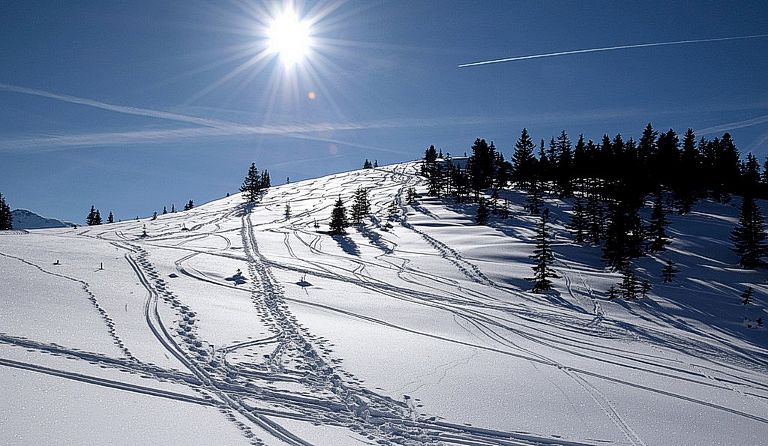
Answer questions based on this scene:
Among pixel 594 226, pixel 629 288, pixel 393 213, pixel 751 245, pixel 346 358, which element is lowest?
pixel 629 288

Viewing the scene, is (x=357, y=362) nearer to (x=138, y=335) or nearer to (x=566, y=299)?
(x=138, y=335)

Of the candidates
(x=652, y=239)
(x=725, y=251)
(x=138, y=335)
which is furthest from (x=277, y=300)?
(x=725, y=251)

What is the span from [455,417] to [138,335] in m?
8.18

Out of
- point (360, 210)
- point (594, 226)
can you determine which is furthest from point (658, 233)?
point (360, 210)

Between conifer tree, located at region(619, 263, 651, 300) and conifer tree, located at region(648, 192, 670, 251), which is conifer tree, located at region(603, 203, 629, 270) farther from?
conifer tree, located at region(619, 263, 651, 300)

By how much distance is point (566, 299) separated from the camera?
24.8 metres

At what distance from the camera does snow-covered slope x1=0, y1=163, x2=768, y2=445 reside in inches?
261

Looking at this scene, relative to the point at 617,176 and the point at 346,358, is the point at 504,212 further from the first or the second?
the point at 346,358

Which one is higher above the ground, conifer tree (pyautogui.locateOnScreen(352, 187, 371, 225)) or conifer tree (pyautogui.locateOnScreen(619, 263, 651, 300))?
conifer tree (pyautogui.locateOnScreen(352, 187, 371, 225))

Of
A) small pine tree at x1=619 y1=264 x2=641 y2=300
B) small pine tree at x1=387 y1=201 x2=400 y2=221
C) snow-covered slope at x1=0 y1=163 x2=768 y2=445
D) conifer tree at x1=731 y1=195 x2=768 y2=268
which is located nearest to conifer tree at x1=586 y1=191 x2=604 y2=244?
conifer tree at x1=731 y1=195 x2=768 y2=268

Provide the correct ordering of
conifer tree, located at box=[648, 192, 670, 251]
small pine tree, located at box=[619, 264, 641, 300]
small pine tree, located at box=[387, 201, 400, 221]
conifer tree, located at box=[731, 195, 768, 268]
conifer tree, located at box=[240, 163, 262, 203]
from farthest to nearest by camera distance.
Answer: conifer tree, located at box=[240, 163, 262, 203]
small pine tree, located at box=[387, 201, 400, 221]
conifer tree, located at box=[648, 192, 670, 251]
conifer tree, located at box=[731, 195, 768, 268]
small pine tree, located at box=[619, 264, 641, 300]

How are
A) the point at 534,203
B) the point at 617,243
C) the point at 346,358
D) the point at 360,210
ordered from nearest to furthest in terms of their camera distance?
the point at 346,358 < the point at 617,243 < the point at 534,203 < the point at 360,210

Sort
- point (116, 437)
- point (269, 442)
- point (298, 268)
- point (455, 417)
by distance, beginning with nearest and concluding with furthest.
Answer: point (116, 437) → point (269, 442) → point (455, 417) → point (298, 268)

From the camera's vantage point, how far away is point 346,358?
10.1 metres
